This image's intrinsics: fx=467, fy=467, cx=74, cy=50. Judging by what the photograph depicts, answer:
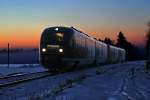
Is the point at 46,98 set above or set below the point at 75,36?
below

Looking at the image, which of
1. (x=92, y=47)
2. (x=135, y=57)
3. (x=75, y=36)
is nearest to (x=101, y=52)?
(x=92, y=47)

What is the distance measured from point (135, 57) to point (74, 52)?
125575 mm

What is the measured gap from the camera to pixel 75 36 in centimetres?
3712

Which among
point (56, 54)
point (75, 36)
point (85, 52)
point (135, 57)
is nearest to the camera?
point (56, 54)

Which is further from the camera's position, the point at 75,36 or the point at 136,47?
the point at 136,47

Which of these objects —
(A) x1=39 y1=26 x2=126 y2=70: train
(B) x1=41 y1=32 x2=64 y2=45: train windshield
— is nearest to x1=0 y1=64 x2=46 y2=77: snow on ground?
(A) x1=39 y1=26 x2=126 y2=70: train

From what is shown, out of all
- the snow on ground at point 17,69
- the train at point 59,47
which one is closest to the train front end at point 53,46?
the train at point 59,47

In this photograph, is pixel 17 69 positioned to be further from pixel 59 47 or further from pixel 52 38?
pixel 59 47

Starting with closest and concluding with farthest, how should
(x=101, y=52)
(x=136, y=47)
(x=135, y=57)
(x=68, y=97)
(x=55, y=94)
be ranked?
(x=68, y=97) < (x=55, y=94) < (x=101, y=52) < (x=135, y=57) < (x=136, y=47)

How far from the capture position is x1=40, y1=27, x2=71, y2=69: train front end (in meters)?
34.6

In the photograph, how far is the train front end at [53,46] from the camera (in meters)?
34.6

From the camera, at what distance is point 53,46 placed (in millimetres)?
35000

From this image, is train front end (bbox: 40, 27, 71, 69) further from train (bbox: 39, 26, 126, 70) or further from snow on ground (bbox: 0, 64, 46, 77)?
snow on ground (bbox: 0, 64, 46, 77)

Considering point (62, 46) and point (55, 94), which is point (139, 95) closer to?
point (55, 94)
